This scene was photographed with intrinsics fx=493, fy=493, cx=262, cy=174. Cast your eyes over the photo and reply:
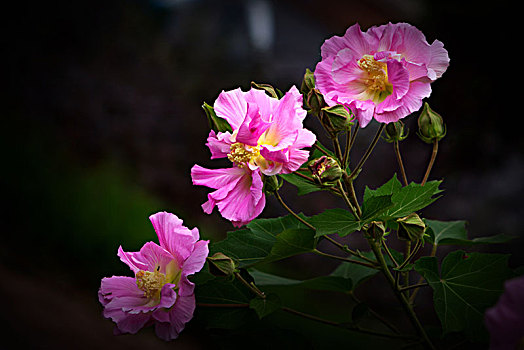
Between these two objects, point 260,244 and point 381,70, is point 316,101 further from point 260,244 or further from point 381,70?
point 260,244

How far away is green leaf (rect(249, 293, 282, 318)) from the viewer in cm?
47

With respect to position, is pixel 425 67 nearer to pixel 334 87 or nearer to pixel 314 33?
pixel 334 87

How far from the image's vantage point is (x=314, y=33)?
149 inches

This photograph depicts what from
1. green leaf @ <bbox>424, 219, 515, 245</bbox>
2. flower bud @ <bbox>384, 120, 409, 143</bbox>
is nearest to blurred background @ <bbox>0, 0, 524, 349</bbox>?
green leaf @ <bbox>424, 219, 515, 245</bbox>

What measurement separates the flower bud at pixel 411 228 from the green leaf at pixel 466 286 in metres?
0.03

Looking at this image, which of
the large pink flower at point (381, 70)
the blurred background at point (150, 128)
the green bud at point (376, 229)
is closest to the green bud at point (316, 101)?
the large pink flower at point (381, 70)

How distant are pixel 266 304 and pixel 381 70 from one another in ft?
0.82

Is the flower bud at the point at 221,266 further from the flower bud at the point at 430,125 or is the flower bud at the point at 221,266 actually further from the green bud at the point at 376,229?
the flower bud at the point at 430,125

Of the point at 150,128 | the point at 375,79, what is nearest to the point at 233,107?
the point at 375,79

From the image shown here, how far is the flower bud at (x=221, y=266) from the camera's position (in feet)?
1.46

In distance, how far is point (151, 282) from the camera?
0.45 meters

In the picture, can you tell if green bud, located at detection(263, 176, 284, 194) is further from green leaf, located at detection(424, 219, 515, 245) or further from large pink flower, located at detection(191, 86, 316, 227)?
green leaf, located at detection(424, 219, 515, 245)

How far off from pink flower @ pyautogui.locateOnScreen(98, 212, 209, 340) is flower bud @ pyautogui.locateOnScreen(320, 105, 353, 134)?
0.15m

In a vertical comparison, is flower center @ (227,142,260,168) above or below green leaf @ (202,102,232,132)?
below
